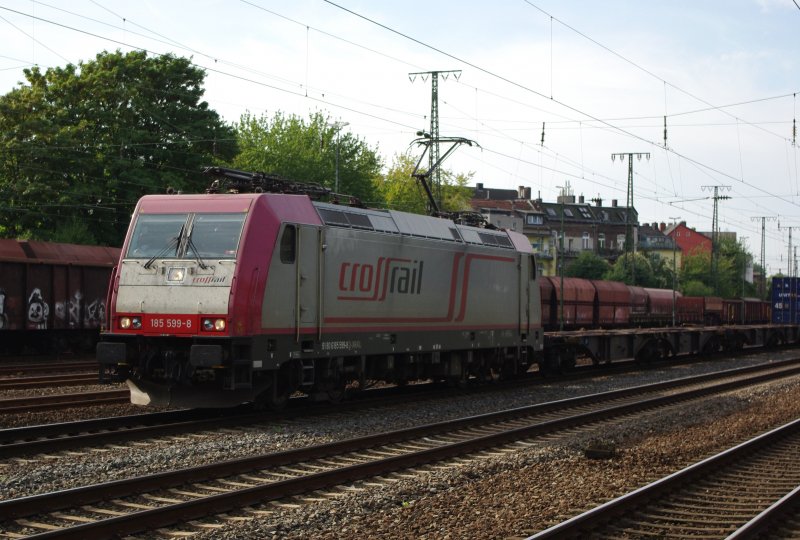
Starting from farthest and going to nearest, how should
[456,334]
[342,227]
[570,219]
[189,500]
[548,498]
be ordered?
1. [570,219]
2. [456,334]
3. [342,227]
4. [548,498]
5. [189,500]

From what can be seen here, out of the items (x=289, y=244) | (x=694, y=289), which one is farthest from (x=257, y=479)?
(x=694, y=289)

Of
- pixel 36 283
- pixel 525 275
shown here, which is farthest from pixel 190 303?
pixel 36 283

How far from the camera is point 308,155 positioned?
68.0m

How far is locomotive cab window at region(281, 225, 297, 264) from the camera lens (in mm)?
14796

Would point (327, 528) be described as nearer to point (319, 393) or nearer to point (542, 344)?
point (319, 393)

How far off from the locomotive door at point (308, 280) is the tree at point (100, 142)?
25016 millimetres

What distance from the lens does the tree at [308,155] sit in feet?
219

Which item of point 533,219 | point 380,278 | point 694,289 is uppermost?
point 533,219

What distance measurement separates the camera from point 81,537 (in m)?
7.50

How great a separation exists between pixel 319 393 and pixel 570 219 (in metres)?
103

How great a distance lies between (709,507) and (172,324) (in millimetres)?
8254

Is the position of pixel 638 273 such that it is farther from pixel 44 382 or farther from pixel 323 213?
pixel 323 213

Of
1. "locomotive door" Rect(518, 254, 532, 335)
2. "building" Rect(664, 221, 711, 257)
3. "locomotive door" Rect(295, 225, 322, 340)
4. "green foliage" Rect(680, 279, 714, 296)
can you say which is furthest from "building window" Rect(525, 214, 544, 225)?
"locomotive door" Rect(295, 225, 322, 340)

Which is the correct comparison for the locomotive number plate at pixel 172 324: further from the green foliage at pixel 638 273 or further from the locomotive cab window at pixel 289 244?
the green foliage at pixel 638 273
